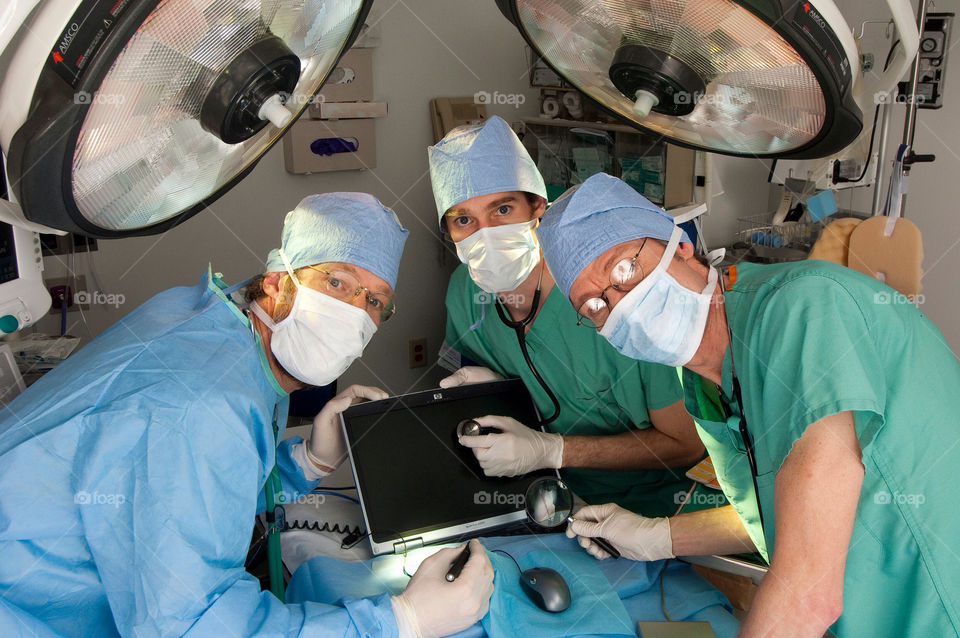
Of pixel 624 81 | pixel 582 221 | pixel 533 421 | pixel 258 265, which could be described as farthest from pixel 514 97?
pixel 624 81

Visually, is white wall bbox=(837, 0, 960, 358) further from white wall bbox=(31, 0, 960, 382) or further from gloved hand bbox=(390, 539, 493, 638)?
gloved hand bbox=(390, 539, 493, 638)

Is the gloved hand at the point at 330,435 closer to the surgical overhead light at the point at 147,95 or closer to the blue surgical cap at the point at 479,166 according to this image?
the blue surgical cap at the point at 479,166

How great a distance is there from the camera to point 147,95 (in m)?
0.66

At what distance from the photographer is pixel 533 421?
1.67 metres

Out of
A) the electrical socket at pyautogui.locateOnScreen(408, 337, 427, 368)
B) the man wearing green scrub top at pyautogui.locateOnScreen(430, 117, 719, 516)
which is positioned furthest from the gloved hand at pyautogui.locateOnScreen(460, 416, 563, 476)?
the electrical socket at pyautogui.locateOnScreen(408, 337, 427, 368)

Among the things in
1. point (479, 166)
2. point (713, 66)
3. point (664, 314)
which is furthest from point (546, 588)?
point (479, 166)

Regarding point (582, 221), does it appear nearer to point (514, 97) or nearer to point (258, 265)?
point (258, 265)

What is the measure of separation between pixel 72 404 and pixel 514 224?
99 centimetres

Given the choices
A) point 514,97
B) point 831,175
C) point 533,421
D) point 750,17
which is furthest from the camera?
point 514,97

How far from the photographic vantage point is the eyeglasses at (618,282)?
116cm

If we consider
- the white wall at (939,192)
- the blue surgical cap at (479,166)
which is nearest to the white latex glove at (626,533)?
the blue surgical cap at (479,166)

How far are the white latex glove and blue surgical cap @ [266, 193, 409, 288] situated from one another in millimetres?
574

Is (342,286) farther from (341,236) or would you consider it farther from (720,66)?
(720,66)

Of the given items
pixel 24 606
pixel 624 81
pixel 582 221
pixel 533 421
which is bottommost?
pixel 533 421
